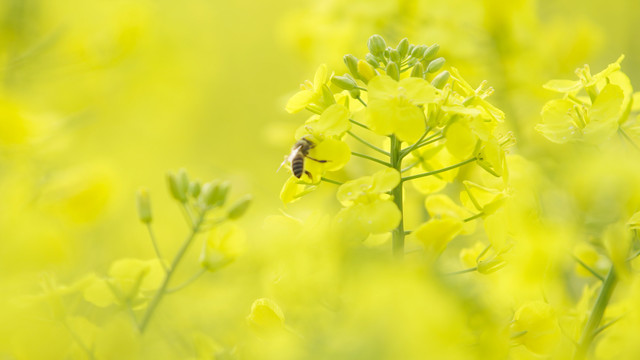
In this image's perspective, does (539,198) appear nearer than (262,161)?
Yes

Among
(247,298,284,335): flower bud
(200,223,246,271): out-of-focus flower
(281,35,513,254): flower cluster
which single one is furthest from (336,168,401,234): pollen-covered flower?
(200,223,246,271): out-of-focus flower

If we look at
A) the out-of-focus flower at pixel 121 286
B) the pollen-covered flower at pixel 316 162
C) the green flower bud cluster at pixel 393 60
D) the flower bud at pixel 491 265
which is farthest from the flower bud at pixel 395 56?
the out-of-focus flower at pixel 121 286

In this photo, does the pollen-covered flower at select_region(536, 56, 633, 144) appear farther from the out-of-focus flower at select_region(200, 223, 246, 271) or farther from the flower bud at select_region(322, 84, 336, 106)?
the out-of-focus flower at select_region(200, 223, 246, 271)

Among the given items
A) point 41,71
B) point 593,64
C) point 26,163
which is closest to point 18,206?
point 26,163

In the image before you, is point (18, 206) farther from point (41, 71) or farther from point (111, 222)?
point (111, 222)

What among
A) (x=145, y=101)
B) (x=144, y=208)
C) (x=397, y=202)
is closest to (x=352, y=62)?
(x=397, y=202)

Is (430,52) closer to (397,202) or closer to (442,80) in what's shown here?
(442,80)
